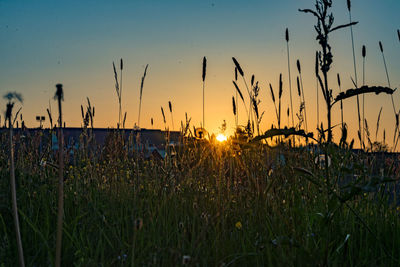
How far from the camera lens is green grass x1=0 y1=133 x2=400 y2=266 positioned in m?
1.82

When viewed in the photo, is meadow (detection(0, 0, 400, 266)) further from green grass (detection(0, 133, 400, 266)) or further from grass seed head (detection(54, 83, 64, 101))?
grass seed head (detection(54, 83, 64, 101))

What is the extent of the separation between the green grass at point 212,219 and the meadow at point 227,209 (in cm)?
1

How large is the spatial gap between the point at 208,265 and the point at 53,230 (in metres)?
0.96

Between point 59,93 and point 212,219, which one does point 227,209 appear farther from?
point 59,93

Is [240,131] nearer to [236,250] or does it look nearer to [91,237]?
[236,250]

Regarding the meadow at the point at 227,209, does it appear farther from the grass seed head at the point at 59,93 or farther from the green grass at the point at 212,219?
the grass seed head at the point at 59,93

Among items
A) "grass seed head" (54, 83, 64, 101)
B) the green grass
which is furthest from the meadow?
"grass seed head" (54, 83, 64, 101)

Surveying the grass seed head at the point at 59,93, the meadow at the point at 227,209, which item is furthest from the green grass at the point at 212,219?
the grass seed head at the point at 59,93

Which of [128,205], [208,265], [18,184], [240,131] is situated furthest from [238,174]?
[18,184]

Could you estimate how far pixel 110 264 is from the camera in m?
1.80

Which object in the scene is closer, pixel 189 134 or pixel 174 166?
pixel 174 166

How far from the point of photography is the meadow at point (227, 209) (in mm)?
1680

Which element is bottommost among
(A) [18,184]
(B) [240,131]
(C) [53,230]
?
(C) [53,230]

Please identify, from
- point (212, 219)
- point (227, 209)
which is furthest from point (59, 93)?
point (227, 209)
